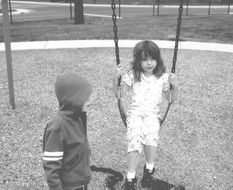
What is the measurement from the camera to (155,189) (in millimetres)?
3098

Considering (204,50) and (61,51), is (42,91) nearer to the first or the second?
(61,51)

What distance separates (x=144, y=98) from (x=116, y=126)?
157 cm

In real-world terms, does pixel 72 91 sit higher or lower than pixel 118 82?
higher

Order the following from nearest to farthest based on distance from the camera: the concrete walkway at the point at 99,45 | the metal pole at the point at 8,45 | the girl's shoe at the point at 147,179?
1. the girl's shoe at the point at 147,179
2. the metal pole at the point at 8,45
3. the concrete walkway at the point at 99,45

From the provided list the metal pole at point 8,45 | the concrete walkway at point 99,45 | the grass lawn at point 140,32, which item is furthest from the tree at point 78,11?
the metal pole at point 8,45

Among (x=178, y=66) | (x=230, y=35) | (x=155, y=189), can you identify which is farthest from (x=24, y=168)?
(x=230, y=35)

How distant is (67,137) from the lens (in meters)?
2.05

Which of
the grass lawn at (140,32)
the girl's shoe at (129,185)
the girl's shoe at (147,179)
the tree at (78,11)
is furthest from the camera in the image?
the tree at (78,11)

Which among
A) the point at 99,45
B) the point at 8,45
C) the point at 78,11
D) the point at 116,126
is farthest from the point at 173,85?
the point at 78,11

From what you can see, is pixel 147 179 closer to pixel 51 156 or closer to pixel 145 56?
pixel 145 56

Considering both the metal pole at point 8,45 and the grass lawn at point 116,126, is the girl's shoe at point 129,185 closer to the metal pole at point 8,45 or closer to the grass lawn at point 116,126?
the grass lawn at point 116,126

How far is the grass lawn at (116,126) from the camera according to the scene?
11.0 feet

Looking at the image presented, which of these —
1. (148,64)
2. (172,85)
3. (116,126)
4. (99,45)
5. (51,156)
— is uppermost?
(148,64)

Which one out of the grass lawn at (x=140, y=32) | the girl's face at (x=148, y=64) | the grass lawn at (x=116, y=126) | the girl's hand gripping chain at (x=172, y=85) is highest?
the girl's face at (x=148, y=64)
